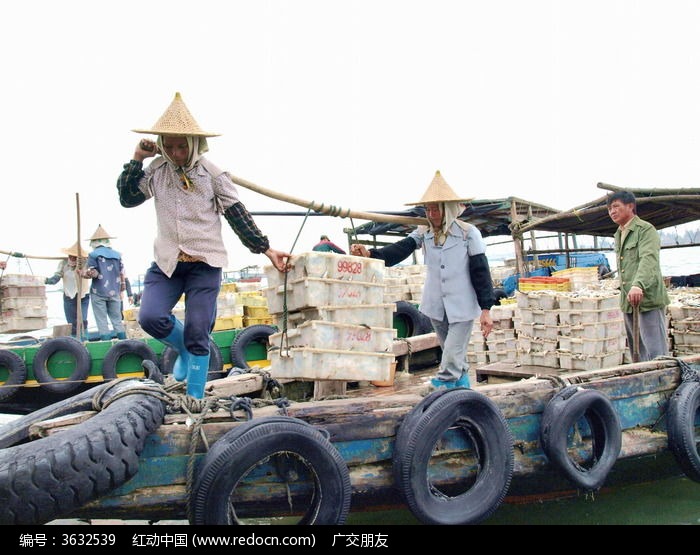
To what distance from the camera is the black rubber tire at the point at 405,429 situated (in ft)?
10.9

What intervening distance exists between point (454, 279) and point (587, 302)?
2.03 meters

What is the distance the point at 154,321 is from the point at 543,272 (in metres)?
10.4

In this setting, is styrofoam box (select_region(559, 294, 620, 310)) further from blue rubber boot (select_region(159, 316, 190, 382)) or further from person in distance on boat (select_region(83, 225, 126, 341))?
person in distance on boat (select_region(83, 225, 126, 341))

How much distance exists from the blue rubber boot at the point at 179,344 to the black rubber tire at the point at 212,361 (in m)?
4.68

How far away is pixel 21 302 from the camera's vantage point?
36.9ft

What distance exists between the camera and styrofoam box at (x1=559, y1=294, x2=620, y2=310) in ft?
18.3

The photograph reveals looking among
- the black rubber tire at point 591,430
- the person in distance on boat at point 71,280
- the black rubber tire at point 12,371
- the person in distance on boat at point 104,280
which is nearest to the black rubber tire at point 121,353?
the person in distance on boat at point 104,280

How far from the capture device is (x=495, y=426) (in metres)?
3.60

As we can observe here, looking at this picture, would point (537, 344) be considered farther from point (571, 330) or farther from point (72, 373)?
point (72, 373)

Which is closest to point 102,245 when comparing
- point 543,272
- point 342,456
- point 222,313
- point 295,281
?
point 222,313

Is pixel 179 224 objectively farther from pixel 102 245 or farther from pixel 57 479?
pixel 102 245

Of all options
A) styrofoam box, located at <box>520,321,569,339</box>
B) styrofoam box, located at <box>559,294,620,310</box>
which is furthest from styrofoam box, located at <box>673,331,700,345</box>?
styrofoam box, located at <box>520,321,569,339</box>

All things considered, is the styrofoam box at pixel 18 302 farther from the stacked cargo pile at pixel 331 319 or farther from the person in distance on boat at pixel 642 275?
the person in distance on boat at pixel 642 275

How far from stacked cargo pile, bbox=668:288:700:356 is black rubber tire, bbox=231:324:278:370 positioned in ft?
16.8
